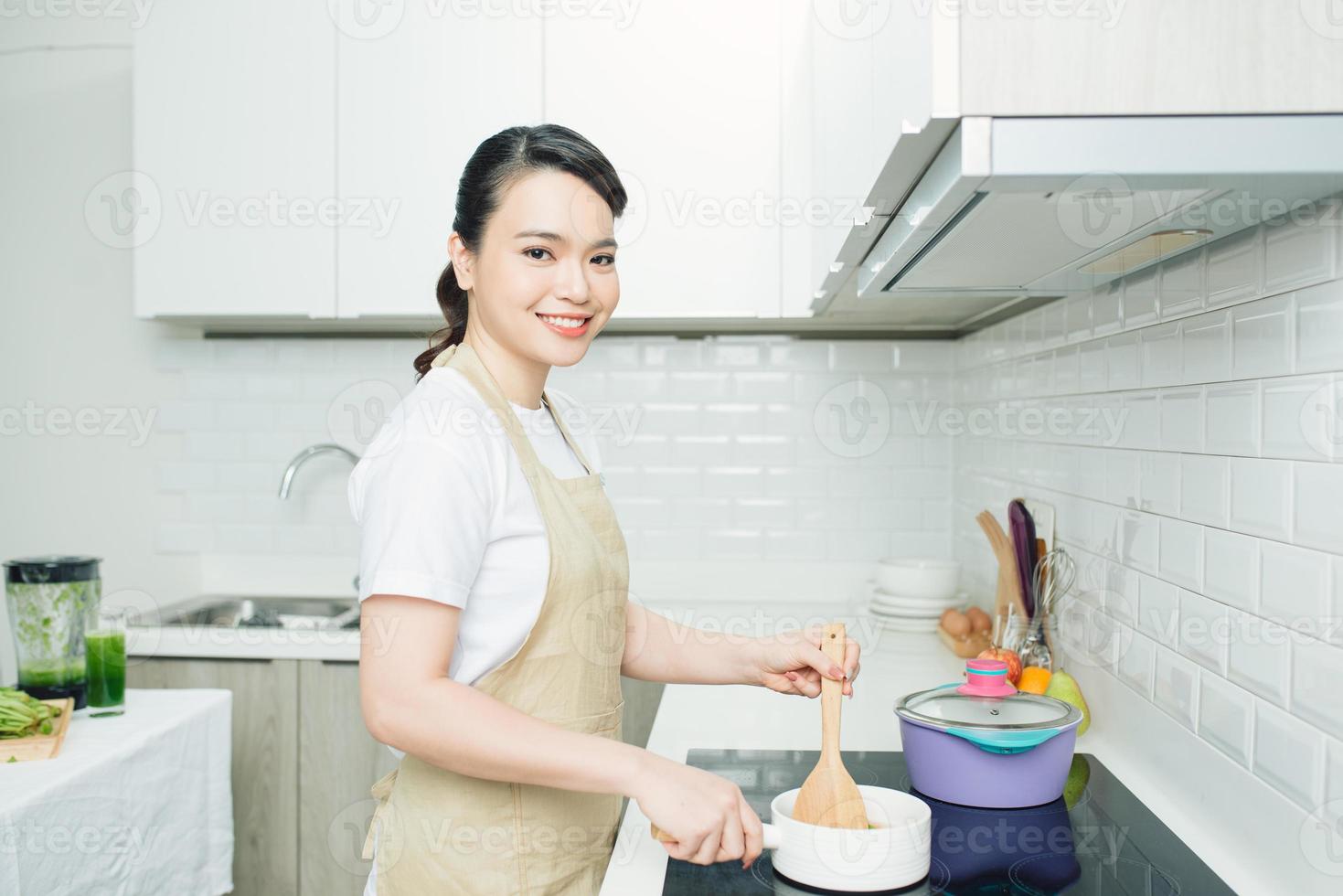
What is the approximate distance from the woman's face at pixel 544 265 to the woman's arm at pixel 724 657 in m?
0.39

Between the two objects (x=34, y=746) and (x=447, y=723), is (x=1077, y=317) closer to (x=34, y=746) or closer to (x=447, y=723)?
(x=447, y=723)

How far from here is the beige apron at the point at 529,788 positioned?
1201 millimetres

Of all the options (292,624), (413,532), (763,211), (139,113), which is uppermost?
(139,113)

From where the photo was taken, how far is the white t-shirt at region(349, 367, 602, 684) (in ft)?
3.37

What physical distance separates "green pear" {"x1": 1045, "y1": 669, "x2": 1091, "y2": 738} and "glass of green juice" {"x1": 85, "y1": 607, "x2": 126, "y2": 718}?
1561mm

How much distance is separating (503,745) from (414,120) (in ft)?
6.03

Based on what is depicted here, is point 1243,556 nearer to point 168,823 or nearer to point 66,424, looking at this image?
point 168,823

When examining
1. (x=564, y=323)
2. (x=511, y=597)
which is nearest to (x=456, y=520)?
(x=511, y=597)

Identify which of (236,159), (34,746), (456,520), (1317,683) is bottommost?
(34,746)

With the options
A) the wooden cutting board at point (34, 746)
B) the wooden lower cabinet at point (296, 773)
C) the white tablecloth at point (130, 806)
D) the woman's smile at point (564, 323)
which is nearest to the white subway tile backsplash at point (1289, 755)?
the woman's smile at point (564, 323)

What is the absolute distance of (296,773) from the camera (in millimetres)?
2350

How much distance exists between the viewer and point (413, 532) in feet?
3.37

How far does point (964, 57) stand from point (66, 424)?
282 cm

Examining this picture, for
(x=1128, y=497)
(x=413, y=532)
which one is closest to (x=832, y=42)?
(x=1128, y=497)
